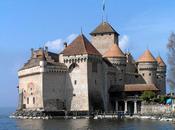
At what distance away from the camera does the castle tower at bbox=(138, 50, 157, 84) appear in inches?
3907

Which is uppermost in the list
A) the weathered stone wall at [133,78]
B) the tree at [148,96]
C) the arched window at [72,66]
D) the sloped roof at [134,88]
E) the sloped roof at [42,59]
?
the sloped roof at [42,59]

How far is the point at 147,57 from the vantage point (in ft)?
328

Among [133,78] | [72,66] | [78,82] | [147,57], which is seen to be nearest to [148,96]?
[78,82]

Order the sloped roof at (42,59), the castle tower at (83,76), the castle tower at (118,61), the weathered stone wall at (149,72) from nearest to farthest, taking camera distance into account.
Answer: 1. the castle tower at (83,76)
2. the sloped roof at (42,59)
3. the castle tower at (118,61)
4. the weathered stone wall at (149,72)

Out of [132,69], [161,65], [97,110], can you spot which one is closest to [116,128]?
[97,110]

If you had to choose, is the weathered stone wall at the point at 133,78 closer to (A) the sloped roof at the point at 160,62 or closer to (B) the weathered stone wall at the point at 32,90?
(A) the sloped roof at the point at 160,62

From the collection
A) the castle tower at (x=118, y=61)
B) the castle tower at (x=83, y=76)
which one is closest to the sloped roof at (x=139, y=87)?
the castle tower at (x=118, y=61)

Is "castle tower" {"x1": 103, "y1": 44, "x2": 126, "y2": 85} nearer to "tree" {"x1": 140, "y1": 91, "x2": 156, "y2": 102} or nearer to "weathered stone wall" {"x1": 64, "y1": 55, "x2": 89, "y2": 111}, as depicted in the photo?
"tree" {"x1": 140, "y1": 91, "x2": 156, "y2": 102}

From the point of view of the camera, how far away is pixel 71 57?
86.0 meters

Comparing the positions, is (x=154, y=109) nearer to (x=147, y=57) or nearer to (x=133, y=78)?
(x=133, y=78)

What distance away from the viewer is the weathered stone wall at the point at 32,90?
84.6 metres

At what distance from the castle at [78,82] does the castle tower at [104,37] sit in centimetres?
704

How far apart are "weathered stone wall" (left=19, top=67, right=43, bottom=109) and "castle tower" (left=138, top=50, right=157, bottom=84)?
23.3 meters

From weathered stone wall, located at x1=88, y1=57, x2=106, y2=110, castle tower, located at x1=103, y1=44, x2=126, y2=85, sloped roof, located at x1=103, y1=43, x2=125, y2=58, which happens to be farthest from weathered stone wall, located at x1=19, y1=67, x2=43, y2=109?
sloped roof, located at x1=103, y1=43, x2=125, y2=58
